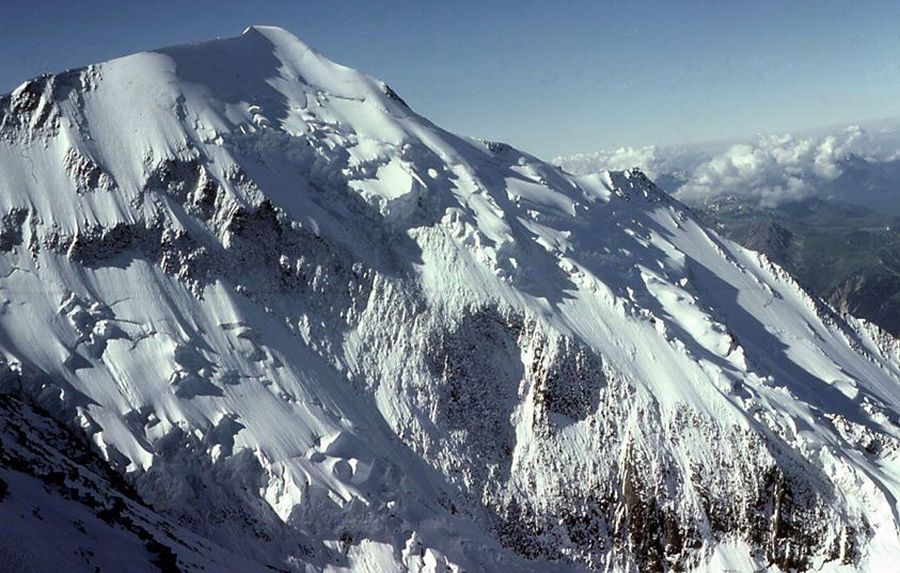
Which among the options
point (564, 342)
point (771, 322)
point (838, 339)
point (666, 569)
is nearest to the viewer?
point (666, 569)

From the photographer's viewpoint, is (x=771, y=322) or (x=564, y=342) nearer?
(x=564, y=342)

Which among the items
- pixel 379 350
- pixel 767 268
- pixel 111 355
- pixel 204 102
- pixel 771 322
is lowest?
pixel 771 322

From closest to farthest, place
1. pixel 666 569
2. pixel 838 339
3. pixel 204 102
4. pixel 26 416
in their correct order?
1. pixel 26 416
2. pixel 666 569
3. pixel 204 102
4. pixel 838 339

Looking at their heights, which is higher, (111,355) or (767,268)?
(111,355)

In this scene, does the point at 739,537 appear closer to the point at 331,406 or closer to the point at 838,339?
the point at 331,406

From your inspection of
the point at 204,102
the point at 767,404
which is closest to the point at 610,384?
the point at 767,404

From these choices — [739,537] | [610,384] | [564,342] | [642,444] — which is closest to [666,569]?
[739,537]
